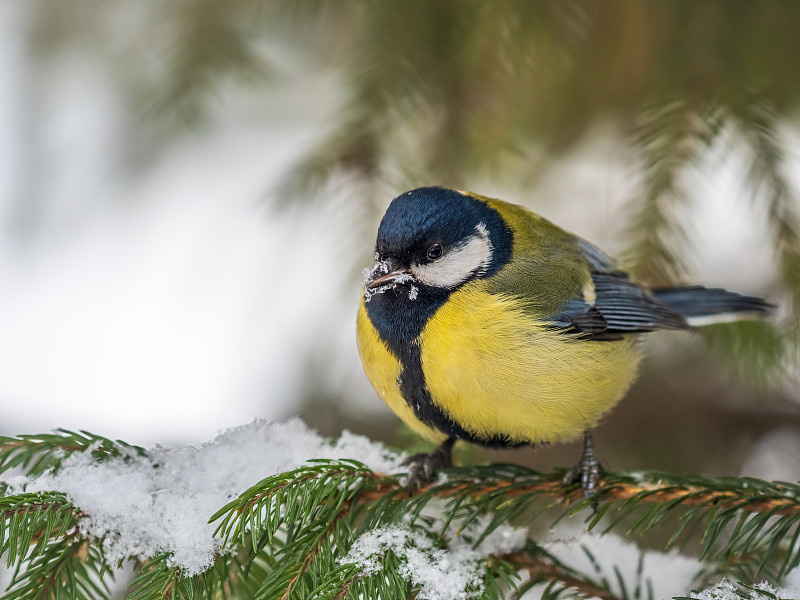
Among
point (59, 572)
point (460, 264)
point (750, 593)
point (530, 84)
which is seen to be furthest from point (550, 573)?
point (530, 84)

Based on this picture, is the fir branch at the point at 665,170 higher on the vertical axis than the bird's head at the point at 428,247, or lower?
higher

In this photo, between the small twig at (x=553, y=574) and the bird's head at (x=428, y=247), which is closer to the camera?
the small twig at (x=553, y=574)

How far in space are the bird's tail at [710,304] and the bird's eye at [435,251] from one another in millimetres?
873

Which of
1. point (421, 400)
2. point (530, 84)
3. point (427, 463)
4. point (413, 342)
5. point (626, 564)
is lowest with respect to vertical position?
point (626, 564)

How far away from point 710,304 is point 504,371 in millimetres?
952

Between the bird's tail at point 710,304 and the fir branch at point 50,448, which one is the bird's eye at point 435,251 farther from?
the bird's tail at point 710,304

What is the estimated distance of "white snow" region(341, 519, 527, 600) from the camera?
1.21 m

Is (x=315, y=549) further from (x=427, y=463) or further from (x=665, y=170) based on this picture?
(x=665, y=170)

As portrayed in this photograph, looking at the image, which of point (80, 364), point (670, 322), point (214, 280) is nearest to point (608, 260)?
point (670, 322)

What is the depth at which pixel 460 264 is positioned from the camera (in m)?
1.69

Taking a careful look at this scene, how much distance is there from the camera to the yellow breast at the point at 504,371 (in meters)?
1.52

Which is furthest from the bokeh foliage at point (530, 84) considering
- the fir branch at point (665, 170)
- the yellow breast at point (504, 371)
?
the yellow breast at point (504, 371)

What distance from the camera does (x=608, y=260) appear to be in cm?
213

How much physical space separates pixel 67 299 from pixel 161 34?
1194 mm
